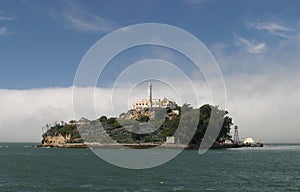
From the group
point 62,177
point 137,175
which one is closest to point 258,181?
point 137,175

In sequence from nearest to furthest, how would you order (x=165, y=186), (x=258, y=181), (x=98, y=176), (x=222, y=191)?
(x=222, y=191), (x=165, y=186), (x=258, y=181), (x=98, y=176)

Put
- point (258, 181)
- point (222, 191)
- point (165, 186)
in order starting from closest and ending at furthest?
1. point (222, 191)
2. point (165, 186)
3. point (258, 181)

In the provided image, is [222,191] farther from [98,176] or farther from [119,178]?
[98,176]

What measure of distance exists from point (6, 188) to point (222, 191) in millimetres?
29838

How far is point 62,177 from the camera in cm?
6675

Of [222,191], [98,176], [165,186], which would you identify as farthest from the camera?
[98,176]

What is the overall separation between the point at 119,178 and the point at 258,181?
22.9m

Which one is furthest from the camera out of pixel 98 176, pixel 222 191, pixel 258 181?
pixel 98 176

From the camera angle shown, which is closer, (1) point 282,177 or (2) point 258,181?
(2) point 258,181

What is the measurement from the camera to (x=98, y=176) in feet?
223

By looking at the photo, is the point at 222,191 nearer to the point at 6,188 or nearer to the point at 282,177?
the point at 282,177

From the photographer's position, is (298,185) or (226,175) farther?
(226,175)

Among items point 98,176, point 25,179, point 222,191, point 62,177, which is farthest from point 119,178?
point 222,191

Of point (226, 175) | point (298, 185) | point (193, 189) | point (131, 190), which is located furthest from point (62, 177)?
point (298, 185)
